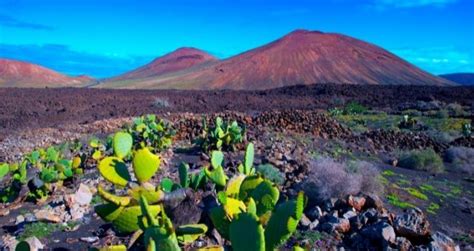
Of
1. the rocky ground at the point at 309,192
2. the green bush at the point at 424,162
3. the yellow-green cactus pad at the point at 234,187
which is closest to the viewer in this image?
the yellow-green cactus pad at the point at 234,187

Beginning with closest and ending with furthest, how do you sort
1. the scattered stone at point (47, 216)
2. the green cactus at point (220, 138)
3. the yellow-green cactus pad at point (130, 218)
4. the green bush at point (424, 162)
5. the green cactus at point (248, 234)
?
the green cactus at point (248, 234) < the yellow-green cactus pad at point (130, 218) < the scattered stone at point (47, 216) < the green cactus at point (220, 138) < the green bush at point (424, 162)

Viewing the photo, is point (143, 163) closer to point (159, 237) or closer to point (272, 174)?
point (159, 237)

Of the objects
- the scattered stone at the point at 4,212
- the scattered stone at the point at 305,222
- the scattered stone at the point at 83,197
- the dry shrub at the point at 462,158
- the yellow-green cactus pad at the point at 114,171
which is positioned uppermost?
the yellow-green cactus pad at the point at 114,171

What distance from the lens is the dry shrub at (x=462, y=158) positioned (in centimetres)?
1412

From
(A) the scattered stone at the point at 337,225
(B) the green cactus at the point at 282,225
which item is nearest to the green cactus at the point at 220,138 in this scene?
(A) the scattered stone at the point at 337,225

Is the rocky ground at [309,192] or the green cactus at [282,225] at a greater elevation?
the green cactus at [282,225]

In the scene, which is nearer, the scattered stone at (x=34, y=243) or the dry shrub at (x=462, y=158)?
the scattered stone at (x=34, y=243)

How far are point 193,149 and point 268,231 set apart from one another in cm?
847

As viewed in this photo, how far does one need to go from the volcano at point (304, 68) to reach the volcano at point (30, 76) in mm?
18588

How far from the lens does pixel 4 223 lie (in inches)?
297

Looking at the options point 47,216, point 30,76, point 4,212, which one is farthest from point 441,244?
point 30,76

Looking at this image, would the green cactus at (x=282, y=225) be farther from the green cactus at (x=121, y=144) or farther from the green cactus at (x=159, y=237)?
the green cactus at (x=121, y=144)

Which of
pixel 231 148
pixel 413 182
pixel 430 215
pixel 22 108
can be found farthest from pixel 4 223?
pixel 22 108

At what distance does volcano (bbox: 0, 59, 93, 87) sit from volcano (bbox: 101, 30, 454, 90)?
18588mm
